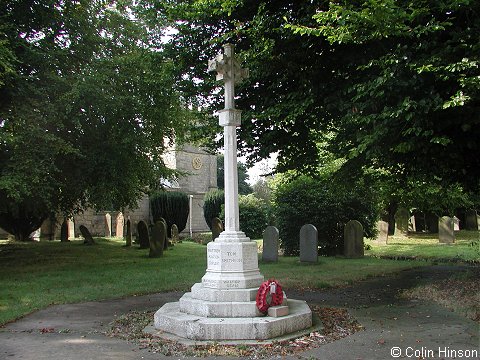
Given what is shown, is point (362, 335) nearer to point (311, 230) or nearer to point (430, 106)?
point (430, 106)

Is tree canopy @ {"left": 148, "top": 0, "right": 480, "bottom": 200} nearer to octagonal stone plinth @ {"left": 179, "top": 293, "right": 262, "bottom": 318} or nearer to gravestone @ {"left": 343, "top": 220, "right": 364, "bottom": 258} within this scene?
octagonal stone plinth @ {"left": 179, "top": 293, "right": 262, "bottom": 318}

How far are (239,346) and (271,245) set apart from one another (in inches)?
383

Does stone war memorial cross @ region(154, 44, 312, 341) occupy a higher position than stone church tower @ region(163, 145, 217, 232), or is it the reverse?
stone church tower @ region(163, 145, 217, 232)

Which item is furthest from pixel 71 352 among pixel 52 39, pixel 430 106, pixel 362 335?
pixel 52 39

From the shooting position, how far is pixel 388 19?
598 centimetres

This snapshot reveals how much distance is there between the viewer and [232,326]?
5.59 metres

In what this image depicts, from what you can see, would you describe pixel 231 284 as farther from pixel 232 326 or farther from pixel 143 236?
pixel 143 236

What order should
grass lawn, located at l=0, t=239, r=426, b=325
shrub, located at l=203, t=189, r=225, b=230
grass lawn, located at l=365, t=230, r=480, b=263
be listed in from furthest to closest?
shrub, located at l=203, t=189, r=225, b=230 < grass lawn, located at l=365, t=230, r=480, b=263 < grass lawn, located at l=0, t=239, r=426, b=325

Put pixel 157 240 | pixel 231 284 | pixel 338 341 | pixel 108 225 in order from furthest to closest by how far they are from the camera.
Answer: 1. pixel 108 225
2. pixel 157 240
3. pixel 231 284
4. pixel 338 341

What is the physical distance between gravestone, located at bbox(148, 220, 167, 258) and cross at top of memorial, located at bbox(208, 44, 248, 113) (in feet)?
35.8

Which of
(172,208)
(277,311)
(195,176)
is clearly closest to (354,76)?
(277,311)

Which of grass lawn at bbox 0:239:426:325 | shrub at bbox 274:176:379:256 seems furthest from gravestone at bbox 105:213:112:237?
shrub at bbox 274:176:379:256

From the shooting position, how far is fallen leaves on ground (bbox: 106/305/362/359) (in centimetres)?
509

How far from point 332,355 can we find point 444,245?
1577cm
